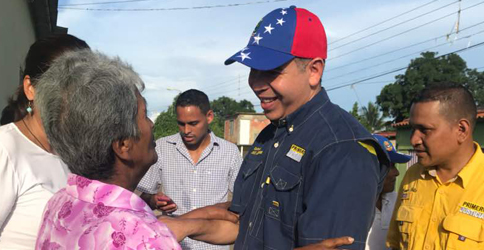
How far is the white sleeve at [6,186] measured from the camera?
1802 millimetres

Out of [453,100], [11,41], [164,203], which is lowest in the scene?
[164,203]

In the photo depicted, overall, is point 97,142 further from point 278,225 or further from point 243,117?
point 243,117

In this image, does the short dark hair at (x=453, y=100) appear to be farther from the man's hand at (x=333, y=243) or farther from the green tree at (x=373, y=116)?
the green tree at (x=373, y=116)

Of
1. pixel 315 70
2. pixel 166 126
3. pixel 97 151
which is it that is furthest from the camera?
pixel 166 126

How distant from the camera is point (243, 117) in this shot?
4009 centimetres

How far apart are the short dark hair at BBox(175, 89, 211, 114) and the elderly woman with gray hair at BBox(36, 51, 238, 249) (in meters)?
2.95

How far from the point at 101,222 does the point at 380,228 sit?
311cm

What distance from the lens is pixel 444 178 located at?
283 cm

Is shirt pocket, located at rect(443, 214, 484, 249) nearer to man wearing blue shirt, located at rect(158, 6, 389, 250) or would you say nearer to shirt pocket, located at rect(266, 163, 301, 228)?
man wearing blue shirt, located at rect(158, 6, 389, 250)

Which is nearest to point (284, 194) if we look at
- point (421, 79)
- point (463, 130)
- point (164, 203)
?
point (463, 130)

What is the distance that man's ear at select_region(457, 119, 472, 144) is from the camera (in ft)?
9.02

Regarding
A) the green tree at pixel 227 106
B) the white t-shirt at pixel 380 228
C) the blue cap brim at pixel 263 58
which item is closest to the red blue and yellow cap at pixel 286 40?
the blue cap brim at pixel 263 58

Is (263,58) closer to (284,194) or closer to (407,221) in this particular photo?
(284,194)

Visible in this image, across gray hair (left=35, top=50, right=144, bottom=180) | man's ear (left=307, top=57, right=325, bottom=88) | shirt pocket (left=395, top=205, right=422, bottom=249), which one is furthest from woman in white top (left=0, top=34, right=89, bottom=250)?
shirt pocket (left=395, top=205, right=422, bottom=249)
